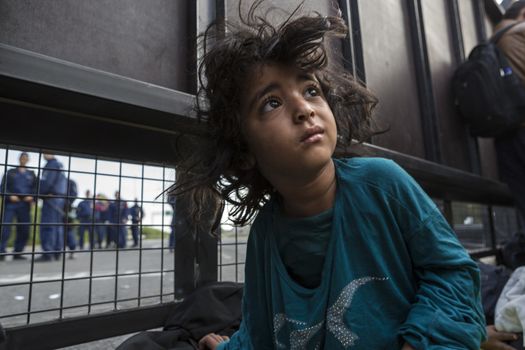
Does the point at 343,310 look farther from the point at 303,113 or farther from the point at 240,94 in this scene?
the point at 240,94

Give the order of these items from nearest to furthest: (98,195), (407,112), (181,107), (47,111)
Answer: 1. (47,111)
2. (181,107)
3. (98,195)
4. (407,112)

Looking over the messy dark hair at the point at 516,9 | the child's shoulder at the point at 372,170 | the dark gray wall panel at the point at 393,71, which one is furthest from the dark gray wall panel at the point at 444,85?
the child's shoulder at the point at 372,170

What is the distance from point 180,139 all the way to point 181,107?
0.51 ft

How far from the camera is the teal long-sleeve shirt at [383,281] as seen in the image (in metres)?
0.78

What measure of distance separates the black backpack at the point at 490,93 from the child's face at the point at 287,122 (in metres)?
3.12

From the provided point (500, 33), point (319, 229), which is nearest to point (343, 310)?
point (319, 229)

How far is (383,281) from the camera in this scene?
88 cm

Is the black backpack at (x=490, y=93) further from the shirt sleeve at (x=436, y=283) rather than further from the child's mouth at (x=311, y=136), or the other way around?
the child's mouth at (x=311, y=136)

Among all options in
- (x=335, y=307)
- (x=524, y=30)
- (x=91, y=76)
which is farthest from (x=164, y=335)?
(x=524, y=30)

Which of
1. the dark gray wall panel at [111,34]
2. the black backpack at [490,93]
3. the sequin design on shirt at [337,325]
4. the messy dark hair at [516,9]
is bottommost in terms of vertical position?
the sequin design on shirt at [337,325]

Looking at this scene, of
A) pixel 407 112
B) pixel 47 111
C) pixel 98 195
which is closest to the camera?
pixel 47 111

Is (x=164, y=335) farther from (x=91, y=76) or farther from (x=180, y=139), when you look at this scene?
(x=91, y=76)

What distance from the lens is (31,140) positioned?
1354 mm

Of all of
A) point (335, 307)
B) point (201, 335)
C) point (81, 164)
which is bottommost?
point (201, 335)
